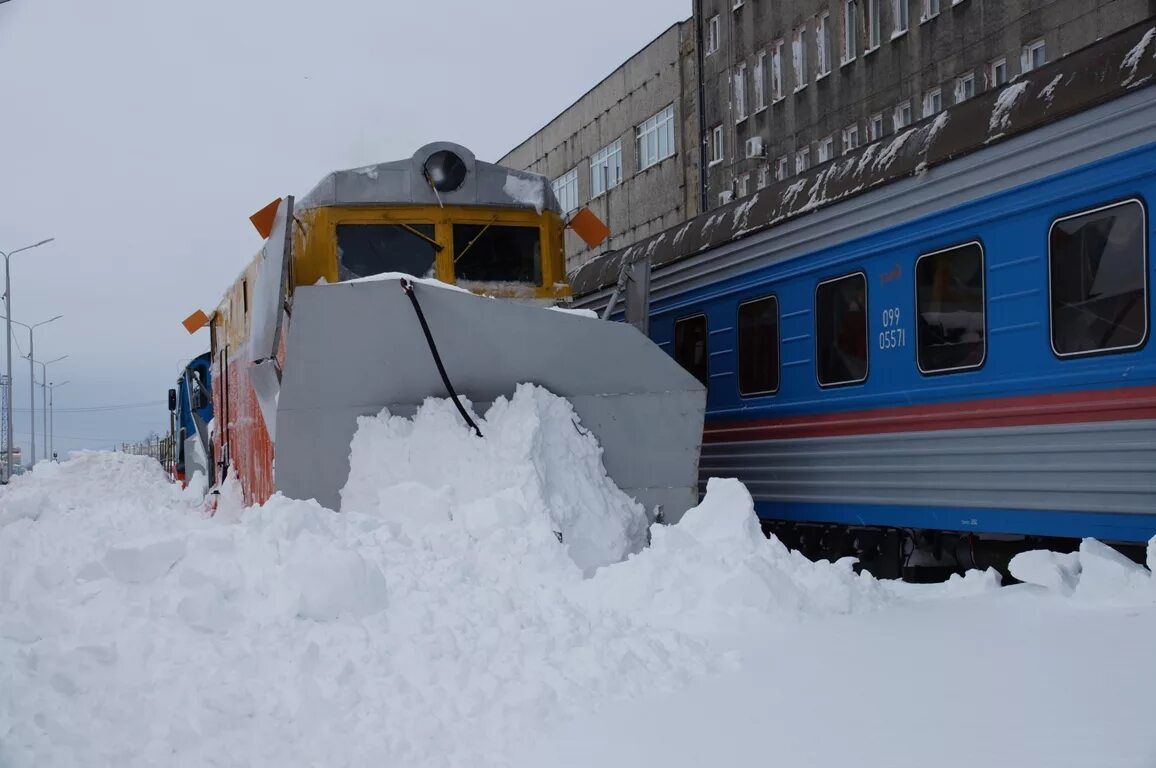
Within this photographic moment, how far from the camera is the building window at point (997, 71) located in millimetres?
20750

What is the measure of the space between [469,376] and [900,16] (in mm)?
18605

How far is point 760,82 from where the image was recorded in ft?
93.5

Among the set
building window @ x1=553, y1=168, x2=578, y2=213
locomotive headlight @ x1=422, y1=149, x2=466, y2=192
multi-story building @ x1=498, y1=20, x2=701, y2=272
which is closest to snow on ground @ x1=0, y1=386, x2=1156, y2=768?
locomotive headlight @ x1=422, y1=149, x2=466, y2=192

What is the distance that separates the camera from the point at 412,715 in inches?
175

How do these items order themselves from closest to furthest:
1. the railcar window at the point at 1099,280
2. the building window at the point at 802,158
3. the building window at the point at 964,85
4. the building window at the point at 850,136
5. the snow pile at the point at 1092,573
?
the snow pile at the point at 1092,573 < the railcar window at the point at 1099,280 < the building window at the point at 964,85 < the building window at the point at 850,136 < the building window at the point at 802,158

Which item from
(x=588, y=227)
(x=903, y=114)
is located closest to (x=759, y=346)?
(x=588, y=227)

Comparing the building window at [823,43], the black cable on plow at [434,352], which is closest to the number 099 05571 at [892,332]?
the black cable on plow at [434,352]

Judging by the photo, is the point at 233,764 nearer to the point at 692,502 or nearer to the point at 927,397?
the point at 692,502

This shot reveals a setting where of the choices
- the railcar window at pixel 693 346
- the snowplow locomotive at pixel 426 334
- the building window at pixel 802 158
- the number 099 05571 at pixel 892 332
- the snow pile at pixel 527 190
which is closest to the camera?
the snowplow locomotive at pixel 426 334

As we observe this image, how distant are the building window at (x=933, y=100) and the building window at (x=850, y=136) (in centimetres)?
221

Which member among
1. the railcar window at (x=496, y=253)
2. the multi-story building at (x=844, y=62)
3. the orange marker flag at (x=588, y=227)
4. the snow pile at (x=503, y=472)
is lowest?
the snow pile at (x=503, y=472)

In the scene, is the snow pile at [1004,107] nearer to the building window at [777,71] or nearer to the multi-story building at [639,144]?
the building window at [777,71]

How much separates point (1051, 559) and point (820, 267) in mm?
3535

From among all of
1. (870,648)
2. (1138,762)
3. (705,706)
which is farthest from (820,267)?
(1138,762)
